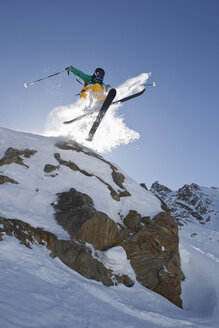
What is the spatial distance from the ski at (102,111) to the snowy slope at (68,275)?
2.36 metres

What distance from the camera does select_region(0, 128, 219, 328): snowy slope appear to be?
3.96 meters

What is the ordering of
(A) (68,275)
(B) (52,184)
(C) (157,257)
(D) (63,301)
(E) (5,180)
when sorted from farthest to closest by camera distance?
(B) (52,184) < (C) (157,257) < (E) (5,180) < (A) (68,275) < (D) (63,301)

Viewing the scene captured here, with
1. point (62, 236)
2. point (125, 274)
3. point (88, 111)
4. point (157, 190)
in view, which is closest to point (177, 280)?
point (125, 274)

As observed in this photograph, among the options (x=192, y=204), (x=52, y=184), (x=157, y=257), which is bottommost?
(x=157, y=257)

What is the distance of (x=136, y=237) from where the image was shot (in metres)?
10.2

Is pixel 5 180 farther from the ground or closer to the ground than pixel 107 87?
closer to the ground

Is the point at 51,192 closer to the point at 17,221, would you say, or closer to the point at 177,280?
the point at 17,221

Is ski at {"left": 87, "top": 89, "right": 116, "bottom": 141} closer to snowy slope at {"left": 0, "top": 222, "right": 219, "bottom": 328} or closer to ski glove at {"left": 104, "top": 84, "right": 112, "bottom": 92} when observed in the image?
ski glove at {"left": 104, "top": 84, "right": 112, "bottom": 92}

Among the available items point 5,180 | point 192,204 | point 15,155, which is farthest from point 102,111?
point 192,204

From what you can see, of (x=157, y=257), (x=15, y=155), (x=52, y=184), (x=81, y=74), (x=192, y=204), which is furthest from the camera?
(x=192, y=204)

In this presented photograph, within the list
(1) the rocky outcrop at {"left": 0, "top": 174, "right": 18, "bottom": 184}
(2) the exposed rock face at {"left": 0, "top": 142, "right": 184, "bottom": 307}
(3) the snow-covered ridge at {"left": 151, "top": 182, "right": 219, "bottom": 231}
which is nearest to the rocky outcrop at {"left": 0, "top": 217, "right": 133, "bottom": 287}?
(2) the exposed rock face at {"left": 0, "top": 142, "right": 184, "bottom": 307}

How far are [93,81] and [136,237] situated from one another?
30.5 feet

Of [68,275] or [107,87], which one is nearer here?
[68,275]

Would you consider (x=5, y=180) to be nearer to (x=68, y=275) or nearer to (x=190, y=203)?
(x=68, y=275)
